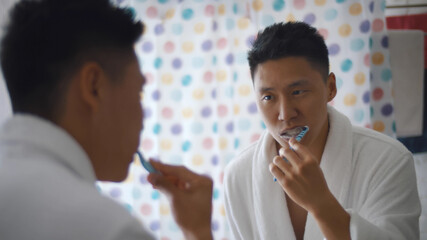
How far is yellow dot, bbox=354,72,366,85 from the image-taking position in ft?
5.31

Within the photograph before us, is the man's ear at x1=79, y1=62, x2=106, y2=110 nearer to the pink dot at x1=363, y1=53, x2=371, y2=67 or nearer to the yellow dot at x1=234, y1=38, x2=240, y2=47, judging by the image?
the yellow dot at x1=234, y1=38, x2=240, y2=47

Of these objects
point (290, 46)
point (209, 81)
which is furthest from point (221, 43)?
point (290, 46)

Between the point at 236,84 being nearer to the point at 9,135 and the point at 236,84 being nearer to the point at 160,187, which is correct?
the point at 160,187

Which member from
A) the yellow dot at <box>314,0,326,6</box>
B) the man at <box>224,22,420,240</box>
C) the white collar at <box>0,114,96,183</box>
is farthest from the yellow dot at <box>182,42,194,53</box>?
the white collar at <box>0,114,96,183</box>

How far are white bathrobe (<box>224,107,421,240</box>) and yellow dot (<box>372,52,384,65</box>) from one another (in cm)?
59

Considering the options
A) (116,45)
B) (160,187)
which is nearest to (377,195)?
(160,187)

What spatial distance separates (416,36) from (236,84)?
0.77 meters

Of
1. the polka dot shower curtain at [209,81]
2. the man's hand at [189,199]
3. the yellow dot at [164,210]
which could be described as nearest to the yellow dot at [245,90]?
the polka dot shower curtain at [209,81]

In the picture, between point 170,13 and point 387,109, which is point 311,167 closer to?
point 387,109

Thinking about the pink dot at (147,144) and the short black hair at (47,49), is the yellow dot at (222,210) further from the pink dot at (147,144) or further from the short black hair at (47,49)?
the short black hair at (47,49)

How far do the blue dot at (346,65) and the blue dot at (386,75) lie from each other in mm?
137

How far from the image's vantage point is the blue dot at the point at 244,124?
169 centimetres

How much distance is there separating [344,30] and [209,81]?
643 millimetres

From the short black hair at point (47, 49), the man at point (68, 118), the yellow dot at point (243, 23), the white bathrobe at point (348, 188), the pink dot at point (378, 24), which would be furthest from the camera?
the yellow dot at point (243, 23)
